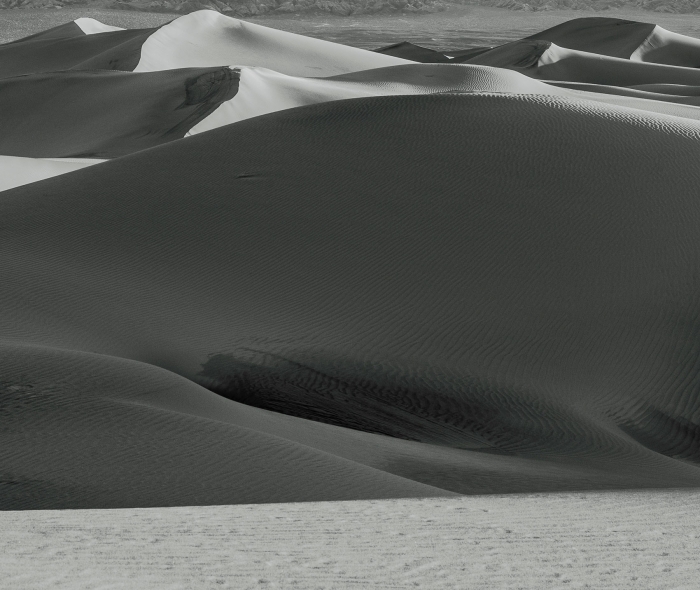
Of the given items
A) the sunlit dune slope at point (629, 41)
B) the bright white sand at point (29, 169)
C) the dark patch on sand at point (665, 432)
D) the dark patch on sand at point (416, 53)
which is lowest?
the dark patch on sand at point (665, 432)

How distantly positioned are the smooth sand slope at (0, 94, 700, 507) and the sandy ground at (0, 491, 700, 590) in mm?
240

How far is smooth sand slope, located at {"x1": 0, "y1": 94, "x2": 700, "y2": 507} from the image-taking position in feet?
6.43

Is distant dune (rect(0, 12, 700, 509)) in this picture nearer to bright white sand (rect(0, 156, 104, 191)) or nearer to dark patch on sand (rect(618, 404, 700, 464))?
dark patch on sand (rect(618, 404, 700, 464))

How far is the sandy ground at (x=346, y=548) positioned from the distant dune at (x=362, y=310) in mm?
228

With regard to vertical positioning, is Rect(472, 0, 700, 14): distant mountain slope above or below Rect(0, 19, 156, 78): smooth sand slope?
above

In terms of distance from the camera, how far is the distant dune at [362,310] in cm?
169

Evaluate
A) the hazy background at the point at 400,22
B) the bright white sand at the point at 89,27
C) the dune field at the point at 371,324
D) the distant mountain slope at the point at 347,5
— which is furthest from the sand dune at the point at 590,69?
the distant mountain slope at the point at 347,5

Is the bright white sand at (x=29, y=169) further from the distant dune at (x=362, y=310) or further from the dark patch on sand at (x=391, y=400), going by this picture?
the dark patch on sand at (x=391, y=400)

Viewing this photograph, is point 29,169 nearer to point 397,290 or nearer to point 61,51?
point 397,290

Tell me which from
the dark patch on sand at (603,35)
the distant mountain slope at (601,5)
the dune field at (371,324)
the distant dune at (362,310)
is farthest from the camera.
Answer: the distant mountain slope at (601,5)

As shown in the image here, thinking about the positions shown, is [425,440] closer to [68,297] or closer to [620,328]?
[620,328]

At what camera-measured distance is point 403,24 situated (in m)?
29.2

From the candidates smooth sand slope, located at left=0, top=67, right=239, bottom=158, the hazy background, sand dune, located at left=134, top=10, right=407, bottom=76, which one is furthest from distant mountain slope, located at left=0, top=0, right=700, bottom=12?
smooth sand slope, located at left=0, top=67, right=239, bottom=158

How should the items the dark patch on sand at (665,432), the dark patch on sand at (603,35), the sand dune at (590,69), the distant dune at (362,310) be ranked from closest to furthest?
the distant dune at (362,310), the dark patch on sand at (665,432), the sand dune at (590,69), the dark patch on sand at (603,35)
